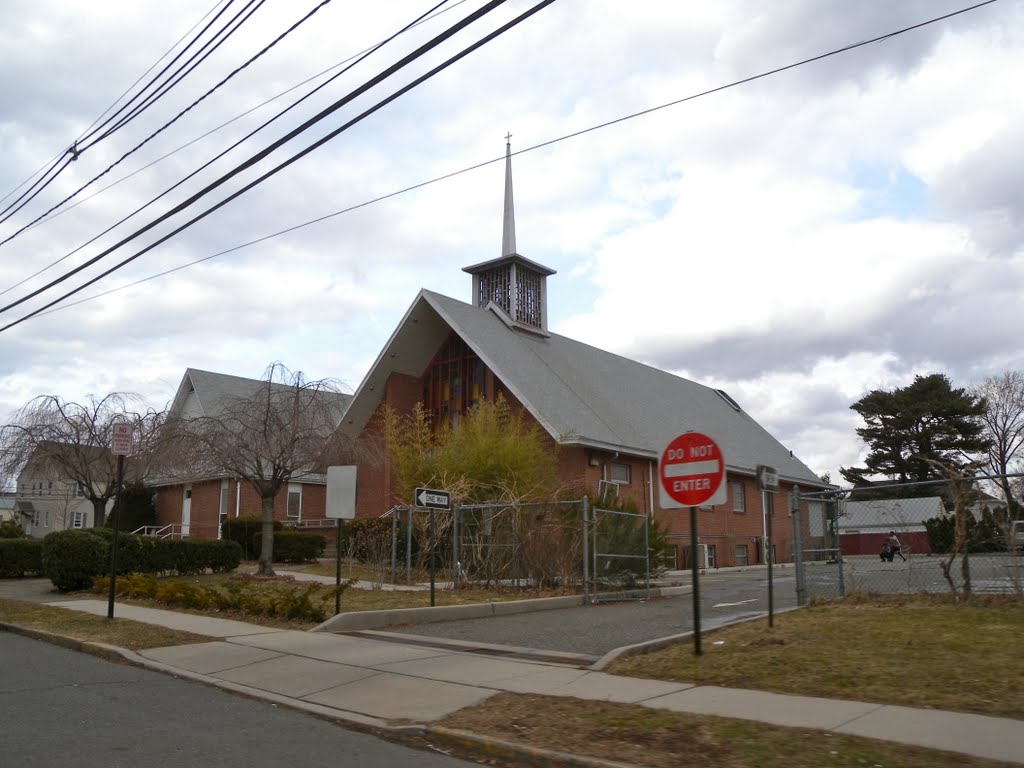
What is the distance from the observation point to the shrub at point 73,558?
752 inches

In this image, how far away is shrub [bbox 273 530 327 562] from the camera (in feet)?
95.2

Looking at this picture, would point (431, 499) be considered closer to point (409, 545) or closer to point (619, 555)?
point (619, 555)

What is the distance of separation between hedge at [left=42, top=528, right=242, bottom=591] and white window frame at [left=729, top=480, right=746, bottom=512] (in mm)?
19743

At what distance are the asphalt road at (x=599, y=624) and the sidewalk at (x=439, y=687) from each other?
2.52 ft

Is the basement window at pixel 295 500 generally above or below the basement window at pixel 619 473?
below

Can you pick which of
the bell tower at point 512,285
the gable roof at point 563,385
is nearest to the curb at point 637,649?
the gable roof at point 563,385

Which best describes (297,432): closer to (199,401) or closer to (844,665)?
(844,665)

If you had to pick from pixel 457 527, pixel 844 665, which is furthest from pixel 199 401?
pixel 844 665

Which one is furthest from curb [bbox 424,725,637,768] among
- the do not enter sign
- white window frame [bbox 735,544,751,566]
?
white window frame [bbox 735,544,751,566]

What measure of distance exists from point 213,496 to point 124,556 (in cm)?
1893

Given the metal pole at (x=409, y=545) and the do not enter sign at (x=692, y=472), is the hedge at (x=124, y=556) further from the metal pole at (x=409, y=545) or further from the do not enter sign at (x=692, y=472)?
the do not enter sign at (x=692, y=472)

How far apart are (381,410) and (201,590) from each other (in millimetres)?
16986

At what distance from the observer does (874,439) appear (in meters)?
59.5

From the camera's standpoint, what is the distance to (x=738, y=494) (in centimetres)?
3634
